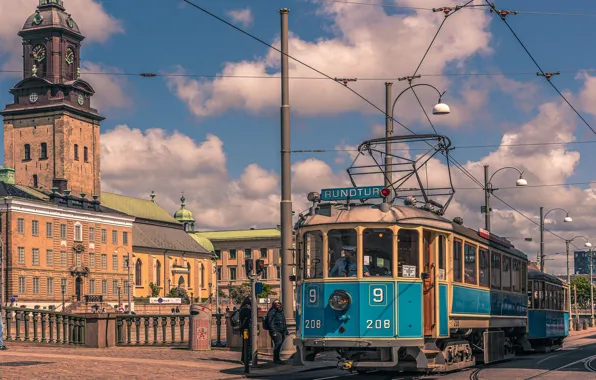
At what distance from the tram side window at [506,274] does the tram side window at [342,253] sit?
286 inches

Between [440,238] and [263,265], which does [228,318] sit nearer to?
[263,265]

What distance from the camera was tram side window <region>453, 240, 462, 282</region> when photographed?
20233 mm

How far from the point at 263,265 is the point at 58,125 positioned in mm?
110453

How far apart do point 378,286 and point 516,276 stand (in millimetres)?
9459

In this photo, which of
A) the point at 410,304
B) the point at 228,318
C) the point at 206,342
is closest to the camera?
the point at 410,304

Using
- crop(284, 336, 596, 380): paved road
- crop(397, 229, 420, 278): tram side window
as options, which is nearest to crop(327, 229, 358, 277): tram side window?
crop(397, 229, 420, 278): tram side window

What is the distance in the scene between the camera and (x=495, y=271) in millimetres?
23734

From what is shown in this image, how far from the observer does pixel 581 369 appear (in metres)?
22.9

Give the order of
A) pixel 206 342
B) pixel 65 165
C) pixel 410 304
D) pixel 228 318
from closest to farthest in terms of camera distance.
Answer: pixel 410 304 → pixel 206 342 → pixel 228 318 → pixel 65 165

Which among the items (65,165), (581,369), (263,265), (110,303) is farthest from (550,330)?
(65,165)

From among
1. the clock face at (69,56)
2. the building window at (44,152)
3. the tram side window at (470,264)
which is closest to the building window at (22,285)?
the building window at (44,152)

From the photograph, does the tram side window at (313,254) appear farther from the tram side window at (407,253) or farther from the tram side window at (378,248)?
the tram side window at (407,253)

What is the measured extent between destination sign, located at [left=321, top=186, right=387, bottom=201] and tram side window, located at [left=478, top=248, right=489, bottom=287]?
12.8 ft

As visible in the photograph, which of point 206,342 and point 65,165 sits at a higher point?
point 65,165
